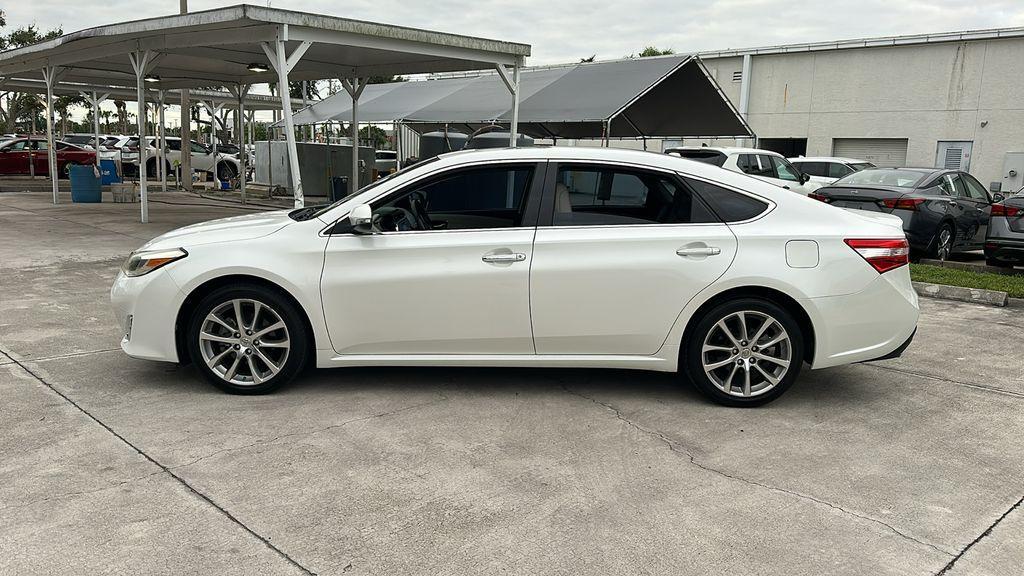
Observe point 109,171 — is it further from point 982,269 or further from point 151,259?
point 982,269

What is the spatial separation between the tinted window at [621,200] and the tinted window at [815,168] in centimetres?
1611

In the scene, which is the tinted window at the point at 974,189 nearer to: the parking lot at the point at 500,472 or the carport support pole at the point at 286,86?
the parking lot at the point at 500,472

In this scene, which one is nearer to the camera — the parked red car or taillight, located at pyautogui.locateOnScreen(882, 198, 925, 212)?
taillight, located at pyautogui.locateOnScreen(882, 198, 925, 212)

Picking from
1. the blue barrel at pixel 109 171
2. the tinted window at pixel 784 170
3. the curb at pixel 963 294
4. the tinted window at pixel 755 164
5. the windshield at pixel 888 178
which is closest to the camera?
the curb at pixel 963 294

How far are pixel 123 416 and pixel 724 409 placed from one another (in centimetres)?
353

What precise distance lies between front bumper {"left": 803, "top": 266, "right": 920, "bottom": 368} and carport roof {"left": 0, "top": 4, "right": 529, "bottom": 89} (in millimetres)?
8443

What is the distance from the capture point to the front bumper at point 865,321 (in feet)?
15.7

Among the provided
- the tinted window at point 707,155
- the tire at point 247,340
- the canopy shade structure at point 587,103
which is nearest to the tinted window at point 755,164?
the tinted window at point 707,155

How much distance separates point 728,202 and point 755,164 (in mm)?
12026

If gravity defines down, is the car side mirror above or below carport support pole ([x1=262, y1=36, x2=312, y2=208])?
below

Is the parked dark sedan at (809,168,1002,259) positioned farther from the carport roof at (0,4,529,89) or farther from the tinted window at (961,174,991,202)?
the carport roof at (0,4,529,89)

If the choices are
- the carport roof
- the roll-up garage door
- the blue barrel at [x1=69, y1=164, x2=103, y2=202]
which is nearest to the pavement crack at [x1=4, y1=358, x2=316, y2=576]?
the carport roof

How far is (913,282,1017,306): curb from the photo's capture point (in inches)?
352

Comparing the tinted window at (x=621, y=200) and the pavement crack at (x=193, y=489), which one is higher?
the tinted window at (x=621, y=200)
